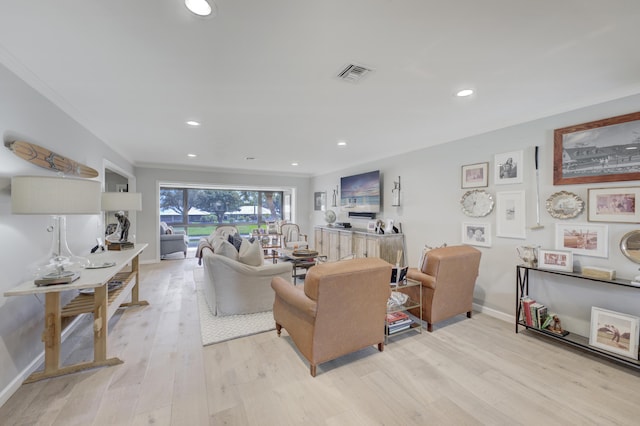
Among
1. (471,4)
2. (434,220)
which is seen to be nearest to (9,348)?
(471,4)

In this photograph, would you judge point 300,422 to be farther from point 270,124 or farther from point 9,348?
point 270,124

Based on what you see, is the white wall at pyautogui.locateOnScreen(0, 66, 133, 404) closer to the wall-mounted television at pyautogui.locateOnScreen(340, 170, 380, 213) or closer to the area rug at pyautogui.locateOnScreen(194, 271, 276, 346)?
the area rug at pyautogui.locateOnScreen(194, 271, 276, 346)

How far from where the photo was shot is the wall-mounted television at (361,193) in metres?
5.08

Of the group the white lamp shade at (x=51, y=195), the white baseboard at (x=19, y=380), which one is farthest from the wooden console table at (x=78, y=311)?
the white lamp shade at (x=51, y=195)

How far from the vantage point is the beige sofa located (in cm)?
298

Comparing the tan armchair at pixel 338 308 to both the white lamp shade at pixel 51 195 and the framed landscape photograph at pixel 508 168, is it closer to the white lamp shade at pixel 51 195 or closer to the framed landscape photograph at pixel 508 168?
the white lamp shade at pixel 51 195

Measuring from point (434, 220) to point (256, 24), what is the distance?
3.52 meters

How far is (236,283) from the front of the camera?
121 inches

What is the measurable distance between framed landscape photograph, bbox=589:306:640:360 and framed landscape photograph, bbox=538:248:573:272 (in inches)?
15.2

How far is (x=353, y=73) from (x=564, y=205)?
251 cm

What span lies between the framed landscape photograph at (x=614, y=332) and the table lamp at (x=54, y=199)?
4.17 meters

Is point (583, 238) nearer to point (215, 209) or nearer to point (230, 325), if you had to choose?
point (230, 325)

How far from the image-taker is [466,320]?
9.98 ft

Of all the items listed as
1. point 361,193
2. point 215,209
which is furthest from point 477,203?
point 215,209
